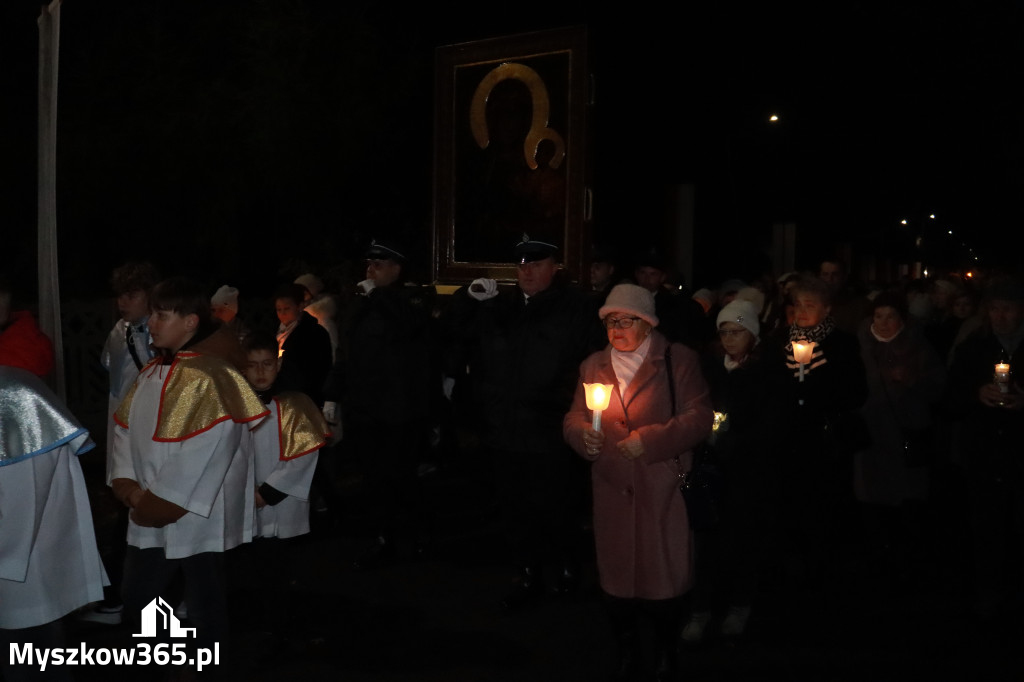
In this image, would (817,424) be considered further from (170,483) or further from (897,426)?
(170,483)

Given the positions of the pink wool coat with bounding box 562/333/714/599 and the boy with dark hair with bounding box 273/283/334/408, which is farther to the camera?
the boy with dark hair with bounding box 273/283/334/408

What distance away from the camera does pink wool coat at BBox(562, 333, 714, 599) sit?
16.4ft

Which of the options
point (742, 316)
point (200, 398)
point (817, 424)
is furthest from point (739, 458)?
point (200, 398)

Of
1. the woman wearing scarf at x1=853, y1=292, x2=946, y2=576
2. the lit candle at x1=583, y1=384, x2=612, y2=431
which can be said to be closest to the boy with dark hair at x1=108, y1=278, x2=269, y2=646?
the lit candle at x1=583, y1=384, x2=612, y2=431

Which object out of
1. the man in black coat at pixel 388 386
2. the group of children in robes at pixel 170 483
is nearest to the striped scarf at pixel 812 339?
the man in black coat at pixel 388 386

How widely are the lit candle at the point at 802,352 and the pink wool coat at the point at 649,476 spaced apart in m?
1.49

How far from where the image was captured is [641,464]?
5.08 metres

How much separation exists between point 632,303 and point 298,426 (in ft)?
5.34

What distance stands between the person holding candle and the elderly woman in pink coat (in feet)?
7.07

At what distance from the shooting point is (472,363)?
7445mm

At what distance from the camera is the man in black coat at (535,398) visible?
6.51m

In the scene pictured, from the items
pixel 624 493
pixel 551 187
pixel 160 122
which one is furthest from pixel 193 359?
pixel 160 122

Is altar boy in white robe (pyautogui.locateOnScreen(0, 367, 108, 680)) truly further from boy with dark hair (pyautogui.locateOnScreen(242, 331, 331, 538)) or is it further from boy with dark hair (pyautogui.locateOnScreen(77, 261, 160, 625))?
boy with dark hair (pyautogui.locateOnScreen(77, 261, 160, 625))

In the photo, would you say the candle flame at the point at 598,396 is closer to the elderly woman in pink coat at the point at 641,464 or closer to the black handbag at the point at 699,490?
the elderly woman in pink coat at the point at 641,464
